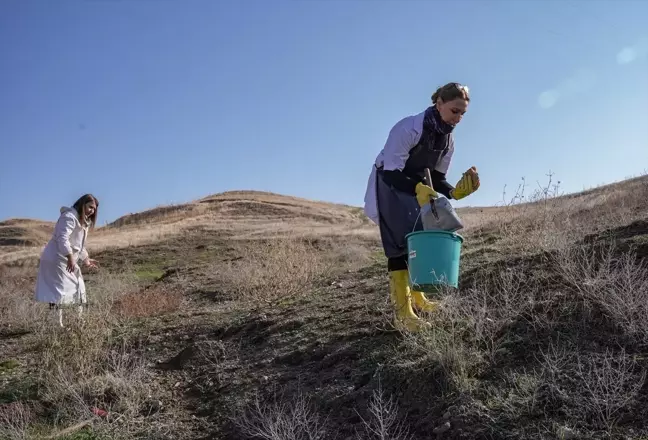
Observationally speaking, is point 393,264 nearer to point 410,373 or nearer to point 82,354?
point 410,373

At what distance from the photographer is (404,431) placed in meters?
2.50

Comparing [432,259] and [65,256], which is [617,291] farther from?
[65,256]

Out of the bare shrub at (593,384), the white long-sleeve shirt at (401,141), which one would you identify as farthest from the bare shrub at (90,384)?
the bare shrub at (593,384)

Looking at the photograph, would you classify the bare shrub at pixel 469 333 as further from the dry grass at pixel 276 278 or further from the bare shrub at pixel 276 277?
the bare shrub at pixel 276 277

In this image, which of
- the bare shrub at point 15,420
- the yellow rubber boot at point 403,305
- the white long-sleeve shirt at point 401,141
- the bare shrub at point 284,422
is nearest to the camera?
the bare shrub at point 284,422

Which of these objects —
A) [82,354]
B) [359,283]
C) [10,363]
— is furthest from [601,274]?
[10,363]

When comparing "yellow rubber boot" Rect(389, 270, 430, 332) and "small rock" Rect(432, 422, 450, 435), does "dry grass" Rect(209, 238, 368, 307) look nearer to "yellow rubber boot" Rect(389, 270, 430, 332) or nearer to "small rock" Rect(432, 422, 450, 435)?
"yellow rubber boot" Rect(389, 270, 430, 332)

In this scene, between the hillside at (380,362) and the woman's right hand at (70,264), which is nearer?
the hillside at (380,362)

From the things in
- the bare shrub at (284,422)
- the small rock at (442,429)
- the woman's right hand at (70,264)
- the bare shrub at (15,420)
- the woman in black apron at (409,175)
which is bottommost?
the bare shrub at (15,420)

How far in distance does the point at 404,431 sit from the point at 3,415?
2.22 meters

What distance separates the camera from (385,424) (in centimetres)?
249

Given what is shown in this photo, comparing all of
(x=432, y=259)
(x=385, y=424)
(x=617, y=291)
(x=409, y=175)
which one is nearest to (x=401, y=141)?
(x=409, y=175)

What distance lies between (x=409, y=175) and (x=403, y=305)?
80 centimetres

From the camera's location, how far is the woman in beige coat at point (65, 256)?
5.59 m
